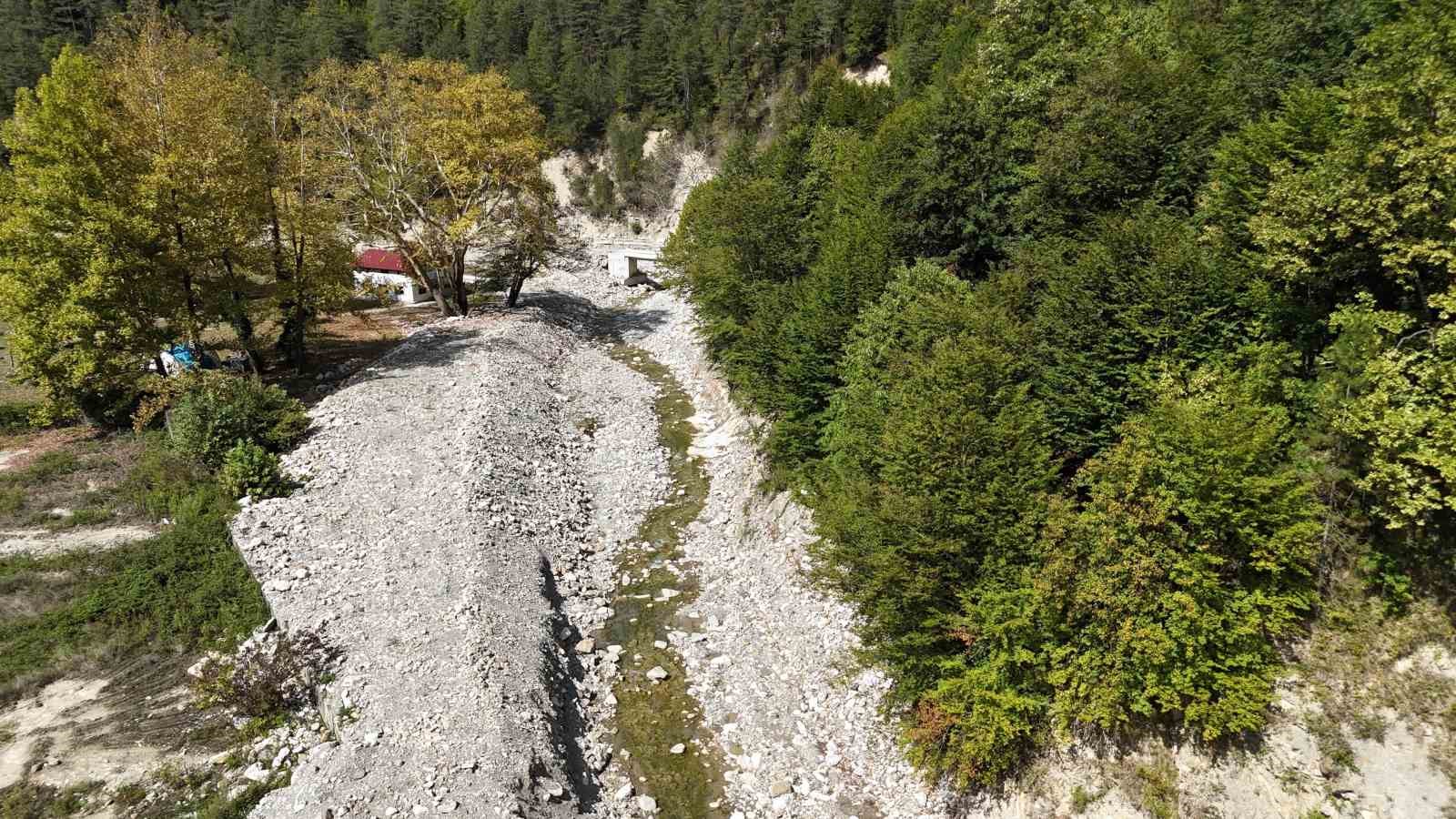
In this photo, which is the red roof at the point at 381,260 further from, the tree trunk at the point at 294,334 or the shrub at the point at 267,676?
the shrub at the point at 267,676

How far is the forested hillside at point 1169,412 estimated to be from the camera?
538 inches

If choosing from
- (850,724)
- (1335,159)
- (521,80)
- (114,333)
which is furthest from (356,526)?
(521,80)

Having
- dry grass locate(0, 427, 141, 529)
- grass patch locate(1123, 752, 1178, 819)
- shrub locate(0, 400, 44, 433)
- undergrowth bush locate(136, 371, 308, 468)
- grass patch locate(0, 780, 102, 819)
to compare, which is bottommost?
grass patch locate(0, 780, 102, 819)

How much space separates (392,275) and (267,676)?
170ft

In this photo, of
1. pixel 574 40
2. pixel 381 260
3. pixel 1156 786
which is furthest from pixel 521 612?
pixel 574 40

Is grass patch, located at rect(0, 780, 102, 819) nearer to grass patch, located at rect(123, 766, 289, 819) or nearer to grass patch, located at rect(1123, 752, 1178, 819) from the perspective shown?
grass patch, located at rect(123, 766, 289, 819)

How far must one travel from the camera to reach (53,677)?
63.6 feet

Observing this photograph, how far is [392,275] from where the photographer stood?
63.7m

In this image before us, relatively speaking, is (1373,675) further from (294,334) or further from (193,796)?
(294,334)

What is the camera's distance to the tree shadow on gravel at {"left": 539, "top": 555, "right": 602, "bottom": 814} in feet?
57.9

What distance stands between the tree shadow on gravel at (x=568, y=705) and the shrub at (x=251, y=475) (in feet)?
38.7

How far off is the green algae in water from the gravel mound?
141cm

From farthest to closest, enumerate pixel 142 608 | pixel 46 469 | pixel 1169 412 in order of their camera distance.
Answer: pixel 46 469
pixel 142 608
pixel 1169 412

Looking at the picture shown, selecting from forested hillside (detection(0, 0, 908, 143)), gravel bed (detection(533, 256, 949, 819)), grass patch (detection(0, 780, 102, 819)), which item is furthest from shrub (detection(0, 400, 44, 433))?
forested hillside (detection(0, 0, 908, 143))
